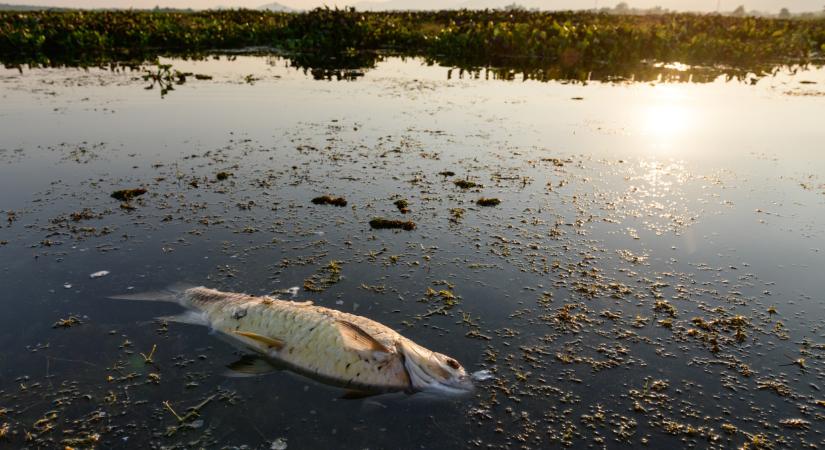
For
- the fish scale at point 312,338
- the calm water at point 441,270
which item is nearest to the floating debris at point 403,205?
the calm water at point 441,270

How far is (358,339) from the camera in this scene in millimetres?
4824

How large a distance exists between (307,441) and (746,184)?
9.88m

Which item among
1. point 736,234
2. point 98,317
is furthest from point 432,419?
point 736,234

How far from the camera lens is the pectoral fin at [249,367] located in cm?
490

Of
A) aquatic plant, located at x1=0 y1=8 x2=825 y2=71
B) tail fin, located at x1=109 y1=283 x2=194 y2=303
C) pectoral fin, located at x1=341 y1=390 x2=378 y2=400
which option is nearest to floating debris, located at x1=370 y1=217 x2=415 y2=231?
tail fin, located at x1=109 y1=283 x2=194 y2=303

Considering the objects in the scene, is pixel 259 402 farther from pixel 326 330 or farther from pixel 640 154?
pixel 640 154

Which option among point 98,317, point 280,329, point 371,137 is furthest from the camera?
point 371,137

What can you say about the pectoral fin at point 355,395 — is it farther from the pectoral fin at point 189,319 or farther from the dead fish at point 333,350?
the pectoral fin at point 189,319

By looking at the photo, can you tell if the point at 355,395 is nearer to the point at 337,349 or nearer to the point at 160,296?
the point at 337,349

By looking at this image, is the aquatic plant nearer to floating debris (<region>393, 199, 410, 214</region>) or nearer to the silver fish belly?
floating debris (<region>393, 199, 410, 214</region>)

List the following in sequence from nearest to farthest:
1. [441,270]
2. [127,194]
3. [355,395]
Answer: [355,395] → [441,270] → [127,194]

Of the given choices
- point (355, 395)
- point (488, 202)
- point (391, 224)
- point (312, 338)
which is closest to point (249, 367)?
point (312, 338)

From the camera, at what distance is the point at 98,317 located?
562cm

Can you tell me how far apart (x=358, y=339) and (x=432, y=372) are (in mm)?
774
